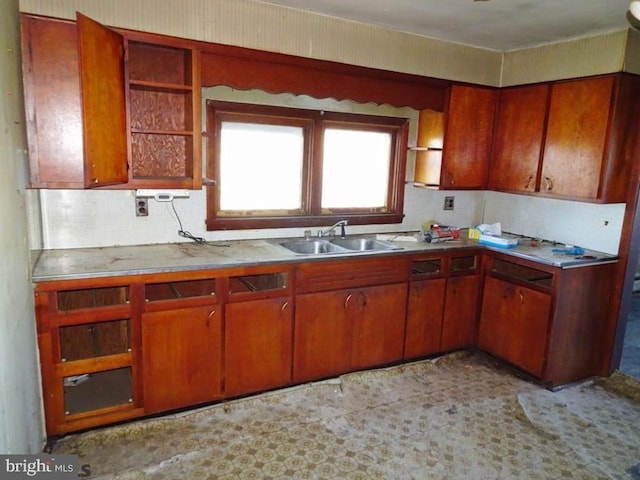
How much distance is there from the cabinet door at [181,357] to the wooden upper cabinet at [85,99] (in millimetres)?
748

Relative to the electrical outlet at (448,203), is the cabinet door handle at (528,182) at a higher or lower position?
higher

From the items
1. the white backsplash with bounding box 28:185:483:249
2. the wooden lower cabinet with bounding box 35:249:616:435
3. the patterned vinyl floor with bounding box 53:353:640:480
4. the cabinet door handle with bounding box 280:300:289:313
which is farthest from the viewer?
the cabinet door handle with bounding box 280:300:289:313

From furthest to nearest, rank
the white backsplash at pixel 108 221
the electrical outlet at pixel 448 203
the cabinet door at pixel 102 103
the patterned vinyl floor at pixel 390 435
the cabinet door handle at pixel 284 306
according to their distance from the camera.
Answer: the electrical outlet at pixel 448 203 → the cabinet door handle at pixel 284 306 → the white backsplash at pixel 108 221 → the patterned vinyl floor at pixel 390 435 → the cabinet door at pixel 102 103

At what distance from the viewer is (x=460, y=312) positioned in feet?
11.0

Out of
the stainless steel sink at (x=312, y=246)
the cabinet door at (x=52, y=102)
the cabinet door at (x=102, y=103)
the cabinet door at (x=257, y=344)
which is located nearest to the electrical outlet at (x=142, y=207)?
the cabinet door at (x=102, y=103)

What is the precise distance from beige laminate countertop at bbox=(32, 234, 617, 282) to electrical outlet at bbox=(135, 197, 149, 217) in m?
0.21

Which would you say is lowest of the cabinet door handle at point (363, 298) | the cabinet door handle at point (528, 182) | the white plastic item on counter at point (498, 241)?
the cabinet door handle at point (363, 298)

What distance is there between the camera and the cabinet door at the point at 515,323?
116 inches

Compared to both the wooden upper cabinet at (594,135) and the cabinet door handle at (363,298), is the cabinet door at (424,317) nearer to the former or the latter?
the cabinet door handle at (363,298)

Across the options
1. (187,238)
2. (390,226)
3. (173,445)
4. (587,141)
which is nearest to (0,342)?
(173,445)

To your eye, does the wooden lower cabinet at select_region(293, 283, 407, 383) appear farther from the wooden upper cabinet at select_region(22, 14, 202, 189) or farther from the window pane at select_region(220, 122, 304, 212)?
the wooden upper cabinet at select_region(22, 14, 202, 189)

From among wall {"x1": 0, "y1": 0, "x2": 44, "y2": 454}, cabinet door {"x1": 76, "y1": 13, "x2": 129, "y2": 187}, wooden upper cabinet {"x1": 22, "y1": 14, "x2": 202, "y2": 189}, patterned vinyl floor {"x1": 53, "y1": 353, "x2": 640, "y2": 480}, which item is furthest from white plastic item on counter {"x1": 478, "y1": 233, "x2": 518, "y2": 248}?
wall {"x1": 0, "y1": 0, "x2": 44, "y2": 454}

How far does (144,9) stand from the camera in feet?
7.66

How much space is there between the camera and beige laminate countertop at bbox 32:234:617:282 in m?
2.21
